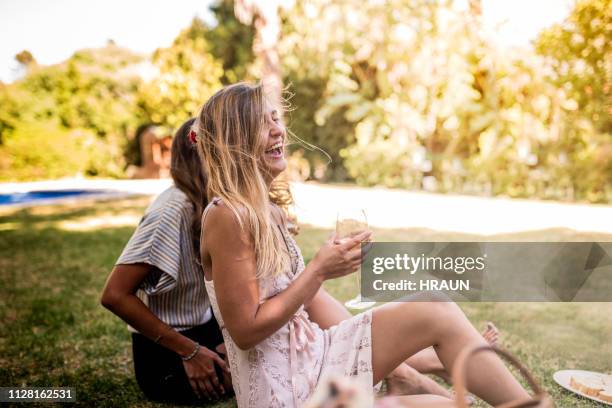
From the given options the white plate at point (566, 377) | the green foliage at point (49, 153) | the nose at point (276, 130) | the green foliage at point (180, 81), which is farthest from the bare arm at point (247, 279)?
the green foliage at point (180, 81)

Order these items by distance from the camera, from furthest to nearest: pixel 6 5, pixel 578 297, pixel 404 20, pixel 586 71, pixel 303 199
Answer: pixel 404 20 → pixel 303 199 → pixel 586 71 → pixel 578 297 → pixel 6 5

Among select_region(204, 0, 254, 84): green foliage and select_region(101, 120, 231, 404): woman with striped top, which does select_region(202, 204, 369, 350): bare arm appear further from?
select_region(204, 0, 254, 84): green foliage

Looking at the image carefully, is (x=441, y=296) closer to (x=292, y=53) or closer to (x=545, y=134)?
(x=545, y=134)

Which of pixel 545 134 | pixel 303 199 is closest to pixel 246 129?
pixel 303 199

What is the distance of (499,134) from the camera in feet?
44.4

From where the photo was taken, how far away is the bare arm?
1453mm

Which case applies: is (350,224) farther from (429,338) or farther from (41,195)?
(41,195)

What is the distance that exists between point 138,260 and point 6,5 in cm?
191

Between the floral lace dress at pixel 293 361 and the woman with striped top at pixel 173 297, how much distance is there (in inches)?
20.6

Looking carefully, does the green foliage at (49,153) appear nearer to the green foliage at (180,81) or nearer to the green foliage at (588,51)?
the green foliage at (180,81)

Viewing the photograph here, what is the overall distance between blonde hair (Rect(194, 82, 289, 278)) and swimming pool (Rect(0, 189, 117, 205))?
9.22 metres

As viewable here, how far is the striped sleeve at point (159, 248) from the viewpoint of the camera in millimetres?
2014

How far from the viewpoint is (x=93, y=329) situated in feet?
11.7

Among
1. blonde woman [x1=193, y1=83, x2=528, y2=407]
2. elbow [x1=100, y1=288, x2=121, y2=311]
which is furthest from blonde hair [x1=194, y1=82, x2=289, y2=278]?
elbow [x1=100, y1=288, x2=121, y2=311]
